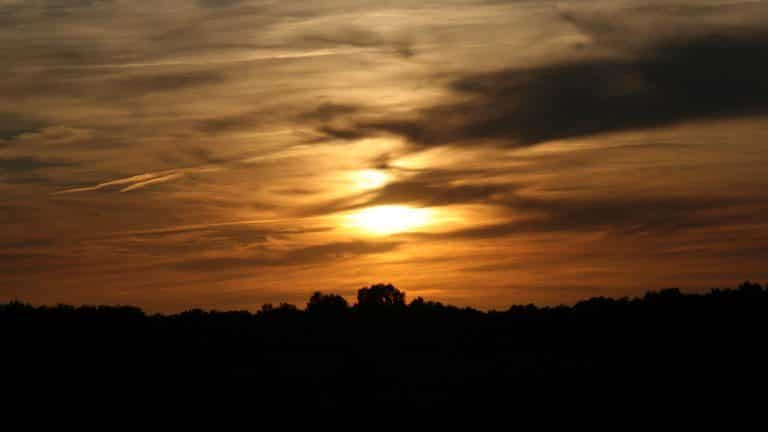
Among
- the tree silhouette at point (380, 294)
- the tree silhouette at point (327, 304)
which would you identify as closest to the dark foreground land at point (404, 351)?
the tree silhouette at point (327, 304)

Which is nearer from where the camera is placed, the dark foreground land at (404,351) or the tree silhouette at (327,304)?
the dark foreground land at (404,351)

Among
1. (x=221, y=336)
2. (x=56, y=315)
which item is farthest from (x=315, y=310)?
(x=56, y=315)

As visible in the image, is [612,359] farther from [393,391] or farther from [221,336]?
[221,336]

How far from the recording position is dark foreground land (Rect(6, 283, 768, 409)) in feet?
121

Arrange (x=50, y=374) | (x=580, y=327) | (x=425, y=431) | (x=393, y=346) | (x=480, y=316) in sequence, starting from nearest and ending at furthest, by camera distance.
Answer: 1. (x=425, y=431)
2. (x=50, y=374)
3. (x=393, y=346)
4. (x=580, y=327)
5. (x=480, y=316)

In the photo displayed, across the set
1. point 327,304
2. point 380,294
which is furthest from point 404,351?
point 380,294

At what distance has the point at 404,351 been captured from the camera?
4922cm

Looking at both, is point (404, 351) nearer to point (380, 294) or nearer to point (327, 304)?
point (327, 304)

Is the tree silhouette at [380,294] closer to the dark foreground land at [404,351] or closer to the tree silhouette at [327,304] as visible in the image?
the tree silhouette at [327,304]

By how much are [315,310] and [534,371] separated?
87.0 feet

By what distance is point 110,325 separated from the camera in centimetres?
4759

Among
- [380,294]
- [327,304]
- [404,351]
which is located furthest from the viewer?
[380,294]

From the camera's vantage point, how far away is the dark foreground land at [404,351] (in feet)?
121

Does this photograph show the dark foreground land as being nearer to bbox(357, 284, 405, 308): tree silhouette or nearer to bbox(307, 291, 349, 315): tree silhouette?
bbox(307, 291, 349, 315): tree silhouette
